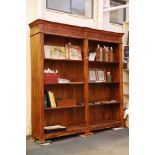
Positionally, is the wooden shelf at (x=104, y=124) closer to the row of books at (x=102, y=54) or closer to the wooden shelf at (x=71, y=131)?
the wooden shelf at (x=71, y=131)

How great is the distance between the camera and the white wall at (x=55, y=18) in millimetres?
4543

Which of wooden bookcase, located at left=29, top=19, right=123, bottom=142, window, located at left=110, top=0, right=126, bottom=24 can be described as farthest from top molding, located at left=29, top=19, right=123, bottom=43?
window, located at left=110, top=0, right=126, bottom=24

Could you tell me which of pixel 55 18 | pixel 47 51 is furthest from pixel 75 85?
pixel 55 18

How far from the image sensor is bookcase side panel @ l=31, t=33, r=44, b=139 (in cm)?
416

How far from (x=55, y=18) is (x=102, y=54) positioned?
1248 mm

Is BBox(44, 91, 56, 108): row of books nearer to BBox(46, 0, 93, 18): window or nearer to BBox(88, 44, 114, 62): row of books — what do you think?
BBox(88, 44, 114, 62): row of books

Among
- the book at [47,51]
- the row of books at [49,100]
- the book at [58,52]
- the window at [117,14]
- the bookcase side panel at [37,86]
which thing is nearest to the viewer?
the bookcase side panel at [37,86]

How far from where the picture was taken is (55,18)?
4.79 m

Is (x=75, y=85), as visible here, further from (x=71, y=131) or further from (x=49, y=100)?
(x=71, y=131)

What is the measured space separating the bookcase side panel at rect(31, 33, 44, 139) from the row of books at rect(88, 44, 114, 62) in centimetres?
122

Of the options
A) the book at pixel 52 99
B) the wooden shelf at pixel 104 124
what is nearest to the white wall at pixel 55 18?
the book at pixel 52 99

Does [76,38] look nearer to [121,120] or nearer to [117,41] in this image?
[117,41]
